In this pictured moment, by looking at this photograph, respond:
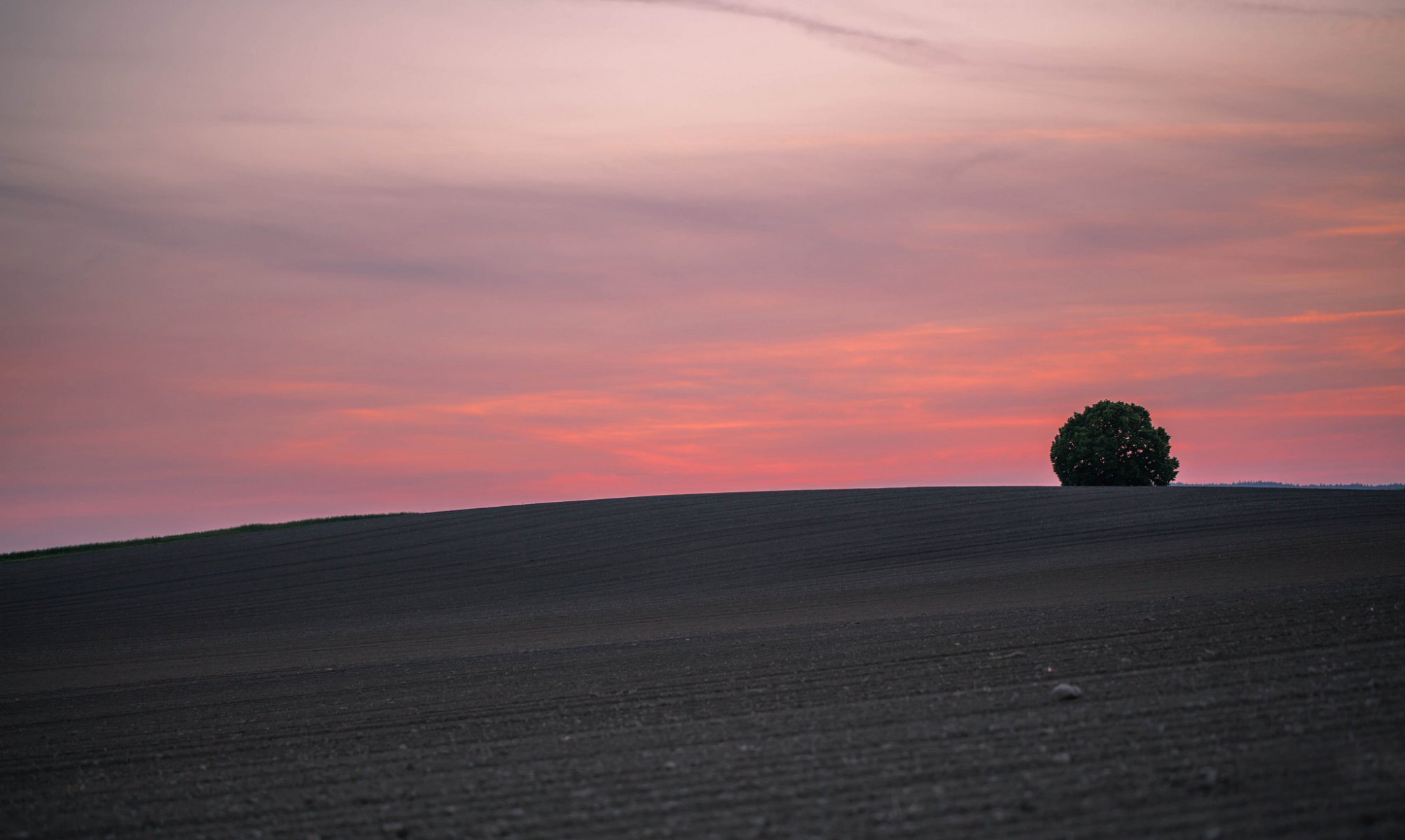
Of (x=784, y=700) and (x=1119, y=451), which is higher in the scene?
(x=1119, y=451)

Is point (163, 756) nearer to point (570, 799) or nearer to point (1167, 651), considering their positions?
point (570, 799)

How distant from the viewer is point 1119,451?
45.1 m

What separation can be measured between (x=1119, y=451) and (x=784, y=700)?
39456 mm

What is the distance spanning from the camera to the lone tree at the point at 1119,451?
44969 millimetres

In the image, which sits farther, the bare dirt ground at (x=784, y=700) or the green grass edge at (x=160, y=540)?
the green grass edge at (x=160, y=540)

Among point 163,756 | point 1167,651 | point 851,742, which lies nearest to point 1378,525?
point 1167,651

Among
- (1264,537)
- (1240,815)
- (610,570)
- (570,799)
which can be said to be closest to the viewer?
(1240,815)

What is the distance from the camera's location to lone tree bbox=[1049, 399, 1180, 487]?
44969 mm

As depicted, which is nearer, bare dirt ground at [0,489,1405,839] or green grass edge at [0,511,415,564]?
bare dirt ground at [0,489,1405,839]

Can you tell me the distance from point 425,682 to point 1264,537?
69.3 feet

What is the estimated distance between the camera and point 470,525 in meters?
40.8

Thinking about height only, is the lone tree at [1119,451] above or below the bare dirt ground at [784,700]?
above

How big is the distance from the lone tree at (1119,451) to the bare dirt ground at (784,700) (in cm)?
1631

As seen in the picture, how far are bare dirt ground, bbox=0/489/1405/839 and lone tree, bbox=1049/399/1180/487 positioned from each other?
16306 millimetres
